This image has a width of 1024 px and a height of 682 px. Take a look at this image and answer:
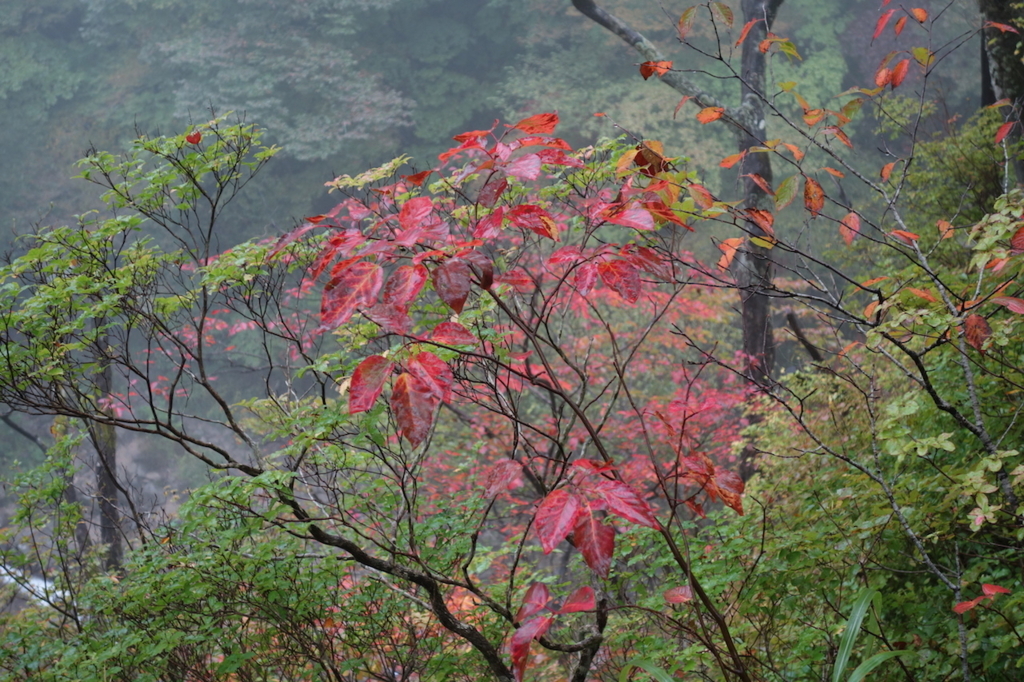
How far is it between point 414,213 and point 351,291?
184mm

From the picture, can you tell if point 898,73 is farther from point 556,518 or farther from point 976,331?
point 556,518

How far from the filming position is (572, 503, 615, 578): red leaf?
1.02m

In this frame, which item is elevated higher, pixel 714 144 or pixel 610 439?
pixel 714 144

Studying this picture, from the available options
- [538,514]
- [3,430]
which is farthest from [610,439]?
[3,430]

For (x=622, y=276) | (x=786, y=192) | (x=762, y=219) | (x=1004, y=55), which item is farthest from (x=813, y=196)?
(x=1004, y=55)

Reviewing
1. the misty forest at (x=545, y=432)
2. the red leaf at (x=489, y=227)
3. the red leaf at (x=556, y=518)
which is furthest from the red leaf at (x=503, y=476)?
the red leaf at (x=489, y=227)

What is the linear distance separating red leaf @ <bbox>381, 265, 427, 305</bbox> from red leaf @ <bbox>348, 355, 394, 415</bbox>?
0.10m

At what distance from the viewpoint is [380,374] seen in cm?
105

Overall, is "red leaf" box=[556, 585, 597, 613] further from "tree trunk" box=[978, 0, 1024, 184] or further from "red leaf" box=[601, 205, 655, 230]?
"tree trunk" box=[978, 0, 1024, 184]

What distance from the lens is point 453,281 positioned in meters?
1.04

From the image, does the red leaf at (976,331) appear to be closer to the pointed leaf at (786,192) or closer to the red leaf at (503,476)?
the pointed leaf at (786,192)

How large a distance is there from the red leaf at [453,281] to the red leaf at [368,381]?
0.13m

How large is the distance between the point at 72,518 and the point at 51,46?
13347 millimetres

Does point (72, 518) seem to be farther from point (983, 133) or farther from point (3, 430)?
point (3, 430)
